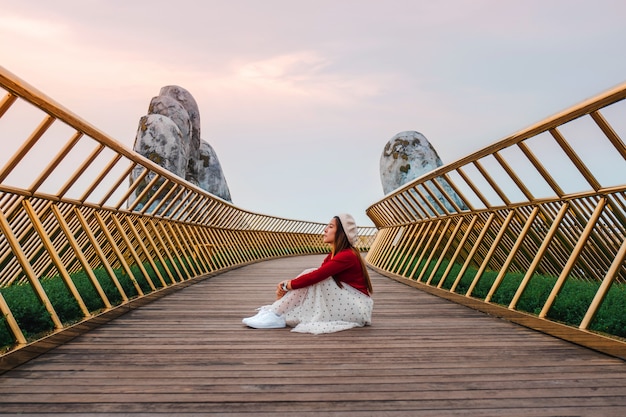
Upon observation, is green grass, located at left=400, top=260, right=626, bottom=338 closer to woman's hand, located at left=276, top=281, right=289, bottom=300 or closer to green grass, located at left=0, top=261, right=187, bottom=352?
woman's hand, located at left=276, top=281, right=289, bottom=300

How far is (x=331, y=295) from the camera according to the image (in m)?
5.34

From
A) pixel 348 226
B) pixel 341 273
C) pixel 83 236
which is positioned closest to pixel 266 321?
pixel 341 273

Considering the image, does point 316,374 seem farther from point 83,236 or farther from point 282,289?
point 83,236

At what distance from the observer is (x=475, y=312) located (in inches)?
253

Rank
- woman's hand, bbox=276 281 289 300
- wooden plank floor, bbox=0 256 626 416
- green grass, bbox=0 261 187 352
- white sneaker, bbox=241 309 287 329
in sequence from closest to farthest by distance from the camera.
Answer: wooden plank floor, bbox=0 256 626 416
green grass, bbox=0 261 187 352
white sneaker, bbox=241 309 287 329
woman's hand, bbox=276 281 289 300

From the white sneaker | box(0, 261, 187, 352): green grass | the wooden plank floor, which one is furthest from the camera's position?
the white sneaker

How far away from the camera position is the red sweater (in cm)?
528

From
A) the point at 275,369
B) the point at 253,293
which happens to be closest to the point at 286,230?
the point at 253,293

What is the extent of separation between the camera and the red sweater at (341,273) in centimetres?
528

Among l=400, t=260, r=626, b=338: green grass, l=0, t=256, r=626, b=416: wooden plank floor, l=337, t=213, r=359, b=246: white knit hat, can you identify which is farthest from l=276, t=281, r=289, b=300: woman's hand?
l=400, t=260, r=626, b=338: green grass

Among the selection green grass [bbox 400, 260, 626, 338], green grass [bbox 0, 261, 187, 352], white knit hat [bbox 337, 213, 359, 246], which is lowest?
green grass [bbox 0, 261, 187, 352]

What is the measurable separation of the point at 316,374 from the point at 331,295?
1.88 meters

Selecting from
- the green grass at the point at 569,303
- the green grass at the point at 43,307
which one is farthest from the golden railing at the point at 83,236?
the green grass at the point at 569,303

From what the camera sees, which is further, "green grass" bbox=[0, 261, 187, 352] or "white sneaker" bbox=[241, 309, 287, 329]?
"white sneaker" bbox=[241, 309, 287, 329]
